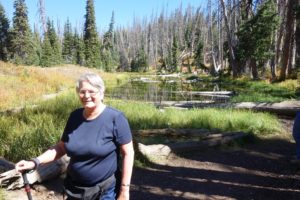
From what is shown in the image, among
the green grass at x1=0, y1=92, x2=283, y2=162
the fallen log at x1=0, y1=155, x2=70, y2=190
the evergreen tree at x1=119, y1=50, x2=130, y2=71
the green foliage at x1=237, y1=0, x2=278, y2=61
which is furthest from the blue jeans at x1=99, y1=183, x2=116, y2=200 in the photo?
the evergreen tree at x1=119, y1=50, x2=130, y2=71

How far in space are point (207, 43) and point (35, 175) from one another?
85513 mm

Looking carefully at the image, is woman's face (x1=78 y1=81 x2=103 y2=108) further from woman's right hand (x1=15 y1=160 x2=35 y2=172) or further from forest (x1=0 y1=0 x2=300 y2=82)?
forest (x1=0 y1=0 x2=300 y2=82)

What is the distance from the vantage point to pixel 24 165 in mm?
3057

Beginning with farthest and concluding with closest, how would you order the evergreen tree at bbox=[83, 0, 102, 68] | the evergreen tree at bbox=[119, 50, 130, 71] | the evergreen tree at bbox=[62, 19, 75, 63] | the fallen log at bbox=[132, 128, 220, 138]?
1. the evergreen tree at bbox=[119, 50, 130, 71]
2. the evergreen tree at bbox=[62, 19, 75, 63]
3. the evergreen tree at bbox=[83, 0, 102, 68]
4. the fallen log at bbox=[132, 128, 220, 138]

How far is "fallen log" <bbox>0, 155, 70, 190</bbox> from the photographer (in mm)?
5328

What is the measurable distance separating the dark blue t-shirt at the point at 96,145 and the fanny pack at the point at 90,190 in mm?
36

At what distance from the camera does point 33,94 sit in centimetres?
1789

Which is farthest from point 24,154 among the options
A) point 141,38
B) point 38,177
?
point 141,38

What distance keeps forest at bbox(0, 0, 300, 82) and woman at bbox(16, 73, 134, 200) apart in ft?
41.1

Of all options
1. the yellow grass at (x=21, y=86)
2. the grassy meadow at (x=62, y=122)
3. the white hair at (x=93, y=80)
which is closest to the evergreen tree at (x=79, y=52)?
the yellow grass at (x=21, y=86)

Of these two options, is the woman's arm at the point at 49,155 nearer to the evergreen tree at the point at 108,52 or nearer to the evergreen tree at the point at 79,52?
the evergreen tree at the point at 79,52

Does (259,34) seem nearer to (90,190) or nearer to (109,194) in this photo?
(109,194)

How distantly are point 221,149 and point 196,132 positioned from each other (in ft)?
2.68

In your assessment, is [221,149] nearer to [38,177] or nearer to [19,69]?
[38,177]
